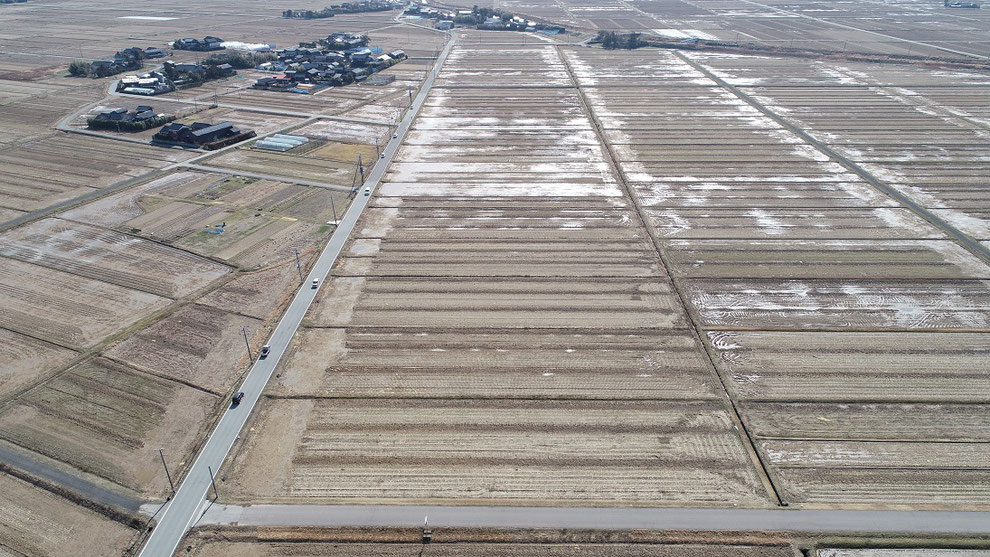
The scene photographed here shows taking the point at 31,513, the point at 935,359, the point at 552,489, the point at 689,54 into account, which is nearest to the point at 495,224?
the point at 552,489

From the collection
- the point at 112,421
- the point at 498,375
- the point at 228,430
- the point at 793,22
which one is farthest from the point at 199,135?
the point at 793,22

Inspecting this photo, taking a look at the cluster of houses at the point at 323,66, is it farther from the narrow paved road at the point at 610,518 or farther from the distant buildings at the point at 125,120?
the narrow paved road at the point at 610,518

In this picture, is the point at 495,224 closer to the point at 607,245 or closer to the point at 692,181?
the point at 607,245

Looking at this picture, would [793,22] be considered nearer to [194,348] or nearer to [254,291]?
[254,291]

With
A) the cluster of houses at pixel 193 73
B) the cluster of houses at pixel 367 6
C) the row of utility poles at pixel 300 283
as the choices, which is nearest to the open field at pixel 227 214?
the row of utility poles at pixel 300 283

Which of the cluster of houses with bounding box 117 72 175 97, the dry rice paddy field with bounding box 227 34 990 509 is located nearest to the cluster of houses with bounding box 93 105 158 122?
the cluster of houses with bounding box 117 72 175 97

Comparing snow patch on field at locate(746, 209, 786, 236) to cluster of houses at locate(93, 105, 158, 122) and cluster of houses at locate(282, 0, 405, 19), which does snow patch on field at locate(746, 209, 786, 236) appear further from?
cluster of houses at locate(282, 0, 405, 19)
